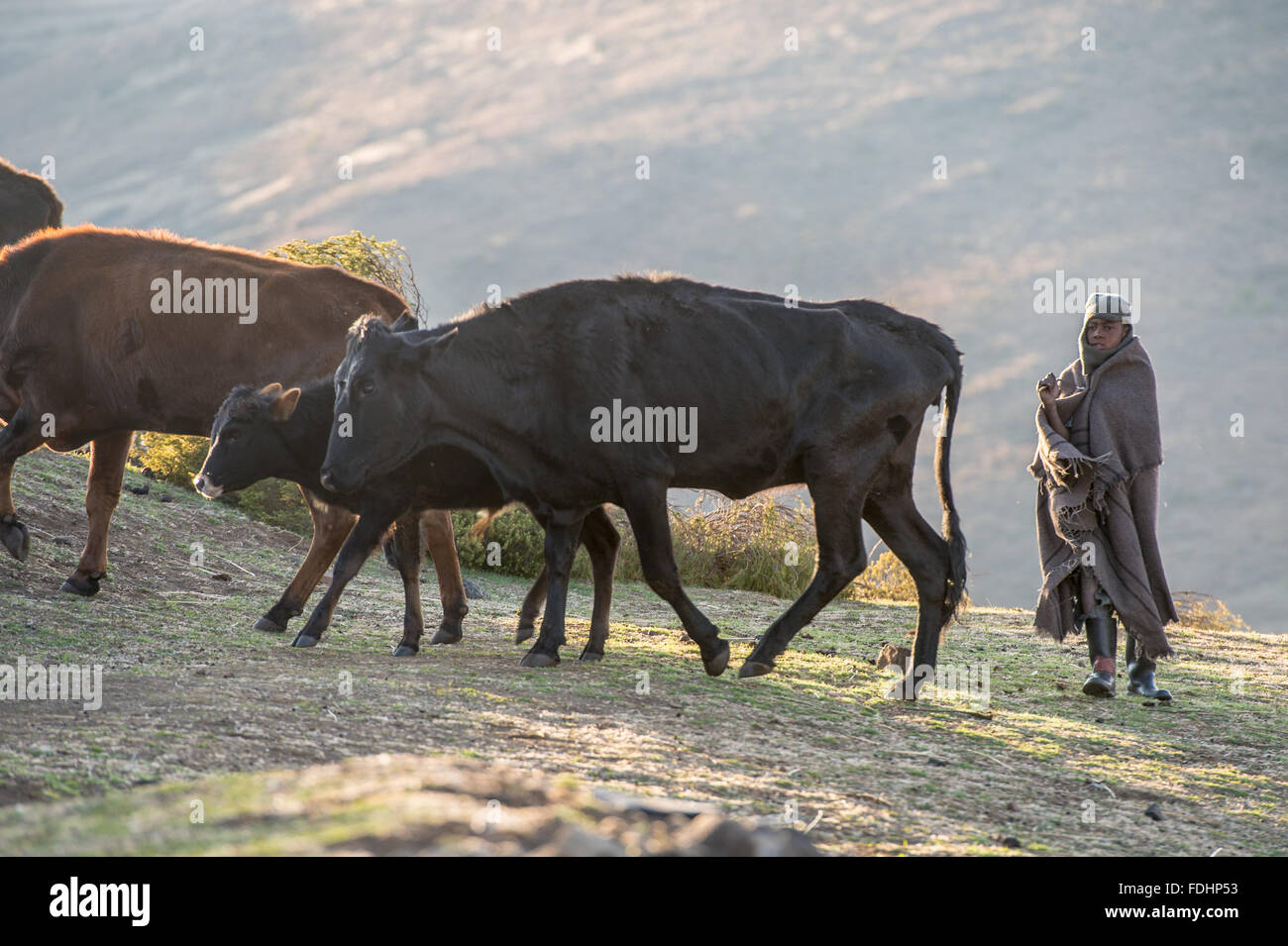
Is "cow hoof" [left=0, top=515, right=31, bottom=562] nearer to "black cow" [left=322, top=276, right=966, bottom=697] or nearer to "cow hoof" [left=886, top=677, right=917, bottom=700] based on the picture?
"black cow" [left=322, top=276, right=966, bottom=697]

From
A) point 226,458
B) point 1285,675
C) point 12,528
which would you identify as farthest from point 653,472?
point 1285,675

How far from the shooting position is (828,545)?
7.71m

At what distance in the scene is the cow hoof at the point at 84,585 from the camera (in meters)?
8.86

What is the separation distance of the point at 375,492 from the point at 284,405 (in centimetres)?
81

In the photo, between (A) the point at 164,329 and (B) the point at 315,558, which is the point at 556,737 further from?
(A) the point at 164,329

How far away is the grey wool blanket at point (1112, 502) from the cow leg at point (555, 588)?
3254 millimetres

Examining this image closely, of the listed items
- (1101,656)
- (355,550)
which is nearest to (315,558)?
(355,550)

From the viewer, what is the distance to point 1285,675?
35.2ft

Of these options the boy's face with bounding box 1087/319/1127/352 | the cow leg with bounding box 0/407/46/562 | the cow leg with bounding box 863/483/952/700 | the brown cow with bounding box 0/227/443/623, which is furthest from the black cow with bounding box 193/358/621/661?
the boy's face with bounding box 1087/319/1127/352

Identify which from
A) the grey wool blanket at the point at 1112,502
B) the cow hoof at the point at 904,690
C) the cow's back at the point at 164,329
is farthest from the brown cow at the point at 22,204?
the grey wool blanket at the point at 1112,502
